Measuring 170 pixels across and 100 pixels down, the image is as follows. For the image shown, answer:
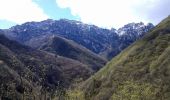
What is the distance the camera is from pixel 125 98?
183125mm

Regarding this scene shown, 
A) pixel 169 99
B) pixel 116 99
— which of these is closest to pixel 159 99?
pixel 169 99

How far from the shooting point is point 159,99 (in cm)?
19938

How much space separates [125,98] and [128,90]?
44.9ft

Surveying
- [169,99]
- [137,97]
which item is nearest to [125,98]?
[137,97]

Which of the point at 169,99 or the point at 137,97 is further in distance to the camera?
the point at 169,99

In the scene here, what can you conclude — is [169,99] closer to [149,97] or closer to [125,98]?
[149,97]

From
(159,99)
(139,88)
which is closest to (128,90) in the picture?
(139,88)

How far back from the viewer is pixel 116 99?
200 meters

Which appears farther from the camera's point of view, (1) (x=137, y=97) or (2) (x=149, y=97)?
(2) (x=149, y=97)

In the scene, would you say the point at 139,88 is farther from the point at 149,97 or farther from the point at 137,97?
the point at 137,97

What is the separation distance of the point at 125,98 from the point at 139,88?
14493 mm

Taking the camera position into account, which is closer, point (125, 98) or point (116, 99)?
point (125, 98)

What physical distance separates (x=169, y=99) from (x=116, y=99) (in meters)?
27.7

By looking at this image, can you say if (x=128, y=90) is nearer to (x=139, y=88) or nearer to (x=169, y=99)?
(x=139, y=88)
